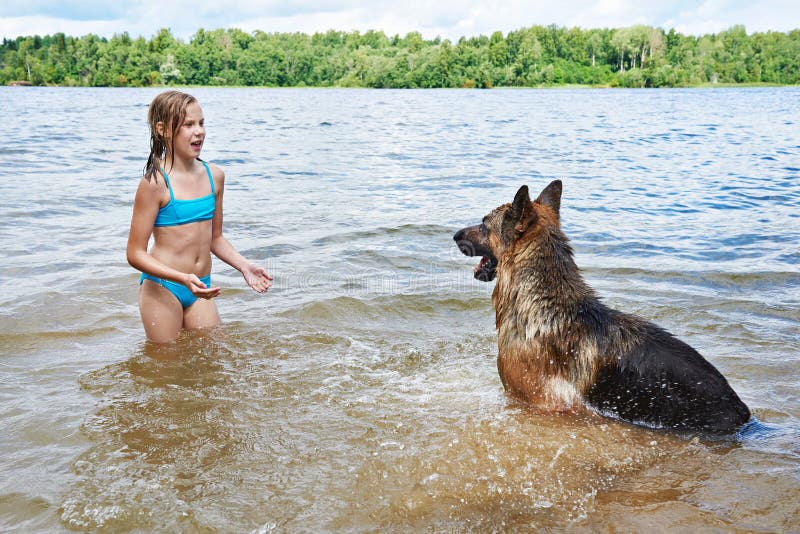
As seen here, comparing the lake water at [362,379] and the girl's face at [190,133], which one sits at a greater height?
the girl's face at [190,133]

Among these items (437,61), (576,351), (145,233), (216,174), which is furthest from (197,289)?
(437,61)

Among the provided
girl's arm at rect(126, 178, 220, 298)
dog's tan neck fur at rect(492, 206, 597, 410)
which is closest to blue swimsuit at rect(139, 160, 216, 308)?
girl's arm at rect(126, 178, 220, 298)

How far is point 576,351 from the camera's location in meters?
5.43

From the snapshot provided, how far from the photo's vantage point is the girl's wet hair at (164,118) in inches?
251

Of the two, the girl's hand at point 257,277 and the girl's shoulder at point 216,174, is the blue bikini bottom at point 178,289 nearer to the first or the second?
the girl's hand at point 257,277

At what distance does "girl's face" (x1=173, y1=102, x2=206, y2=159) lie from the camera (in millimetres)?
6422

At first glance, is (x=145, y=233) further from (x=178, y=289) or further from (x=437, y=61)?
(x=437, y=61)

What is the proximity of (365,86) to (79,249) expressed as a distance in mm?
144160

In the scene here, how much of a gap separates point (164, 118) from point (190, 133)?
10.3 inches

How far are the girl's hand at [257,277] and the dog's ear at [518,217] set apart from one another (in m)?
2.46

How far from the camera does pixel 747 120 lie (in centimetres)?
4600

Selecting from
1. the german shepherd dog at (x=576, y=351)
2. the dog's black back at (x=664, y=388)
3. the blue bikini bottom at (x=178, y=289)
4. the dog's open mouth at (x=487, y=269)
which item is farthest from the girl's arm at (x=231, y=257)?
the dog's black back at (x=664, y=388)

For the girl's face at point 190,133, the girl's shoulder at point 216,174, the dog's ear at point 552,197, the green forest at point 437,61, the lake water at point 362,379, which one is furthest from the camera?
the green forest at point 437,61

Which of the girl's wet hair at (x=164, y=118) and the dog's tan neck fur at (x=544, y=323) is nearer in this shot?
the dog's tan neck fur at (x=544, y=323)
